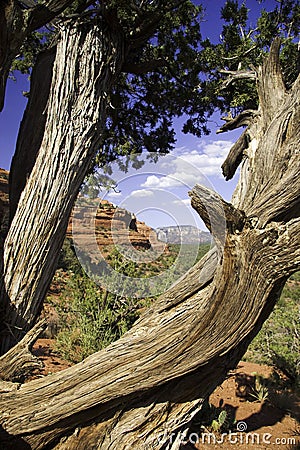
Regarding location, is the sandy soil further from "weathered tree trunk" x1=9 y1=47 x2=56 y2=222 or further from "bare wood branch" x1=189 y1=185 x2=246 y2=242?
"bare wood branch" x1=189 y1=185 x2=246 y2=242

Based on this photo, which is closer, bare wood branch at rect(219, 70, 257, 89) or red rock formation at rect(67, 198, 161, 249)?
red rock formation at rect(67, 198, 161, 249)

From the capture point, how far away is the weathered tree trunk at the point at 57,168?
11.0 feet

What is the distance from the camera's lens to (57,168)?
11.6 ft

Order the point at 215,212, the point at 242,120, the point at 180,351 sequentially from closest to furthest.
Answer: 1. the point at 215,212
2. the point at 180,351
3. the point at 242,120

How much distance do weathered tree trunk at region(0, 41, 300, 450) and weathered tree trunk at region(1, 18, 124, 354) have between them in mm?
999

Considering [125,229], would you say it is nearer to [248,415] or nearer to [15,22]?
[15,22]

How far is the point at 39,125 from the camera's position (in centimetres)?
395

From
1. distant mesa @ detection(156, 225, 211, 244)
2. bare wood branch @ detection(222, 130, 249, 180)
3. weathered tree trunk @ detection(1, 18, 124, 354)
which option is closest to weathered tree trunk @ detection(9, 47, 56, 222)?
weathered tree trunk @ detection(1, 18, 124, 354)

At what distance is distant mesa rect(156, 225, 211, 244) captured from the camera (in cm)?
223

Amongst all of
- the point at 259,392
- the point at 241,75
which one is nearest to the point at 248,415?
the point at 259,392

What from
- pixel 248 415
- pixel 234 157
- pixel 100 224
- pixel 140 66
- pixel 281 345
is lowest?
pixel 248 415

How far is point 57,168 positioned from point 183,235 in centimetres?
169

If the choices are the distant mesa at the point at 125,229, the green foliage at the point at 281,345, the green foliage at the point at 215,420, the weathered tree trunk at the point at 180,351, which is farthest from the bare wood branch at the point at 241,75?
the green foliage at the point at 281,345

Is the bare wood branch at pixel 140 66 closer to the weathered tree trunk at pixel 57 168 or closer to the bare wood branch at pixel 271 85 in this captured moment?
the weathered tree trunk at pixel 57 168
